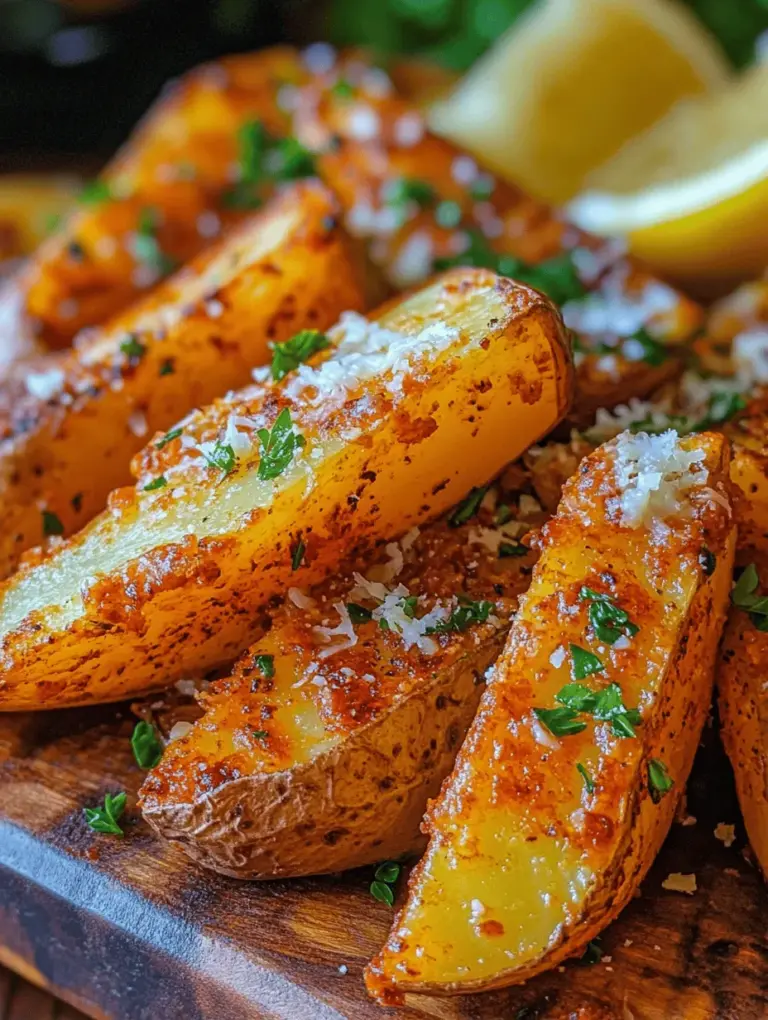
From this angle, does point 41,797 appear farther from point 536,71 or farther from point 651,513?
point 536,71

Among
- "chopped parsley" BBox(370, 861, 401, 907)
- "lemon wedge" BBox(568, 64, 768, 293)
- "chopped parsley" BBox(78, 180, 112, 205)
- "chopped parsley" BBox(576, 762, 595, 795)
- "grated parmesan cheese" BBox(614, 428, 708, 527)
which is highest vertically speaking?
"chopped parsley" BBox(78, 180, 112, 205)

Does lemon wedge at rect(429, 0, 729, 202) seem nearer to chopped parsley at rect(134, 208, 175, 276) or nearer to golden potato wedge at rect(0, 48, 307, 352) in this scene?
golden potato wedge at rect(0, 48, 307, 352)

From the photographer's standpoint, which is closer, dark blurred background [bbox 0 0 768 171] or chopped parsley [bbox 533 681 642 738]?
chopped parsley [bbox 533 681 642 738]

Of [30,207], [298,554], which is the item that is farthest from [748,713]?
[30,207]

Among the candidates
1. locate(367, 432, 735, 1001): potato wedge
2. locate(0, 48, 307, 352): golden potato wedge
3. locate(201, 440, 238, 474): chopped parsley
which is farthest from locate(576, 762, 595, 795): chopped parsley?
locate(0, 48, 307, 352): golden potato wedge

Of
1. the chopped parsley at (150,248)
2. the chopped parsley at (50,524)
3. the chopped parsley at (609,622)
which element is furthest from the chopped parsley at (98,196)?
the chopped parsley at (609,622)

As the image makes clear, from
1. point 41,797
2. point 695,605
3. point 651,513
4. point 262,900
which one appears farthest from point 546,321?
point 41,797

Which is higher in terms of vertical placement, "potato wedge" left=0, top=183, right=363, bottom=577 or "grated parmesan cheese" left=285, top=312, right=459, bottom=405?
"grated parmesan cheese" left=285, top=312, right=459, bottom=405

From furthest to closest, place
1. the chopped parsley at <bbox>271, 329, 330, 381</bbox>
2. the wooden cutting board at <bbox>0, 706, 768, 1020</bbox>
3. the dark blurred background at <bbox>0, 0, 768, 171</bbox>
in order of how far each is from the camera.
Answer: the dark blurred background at <bbox>0, 0, 768, 171</bbox> → the chopped parsley at <bbox>271, 329, 330, 381</bbox> → the wooden cutting board at <bbox>0, 706, 768, 1020</bbox>
